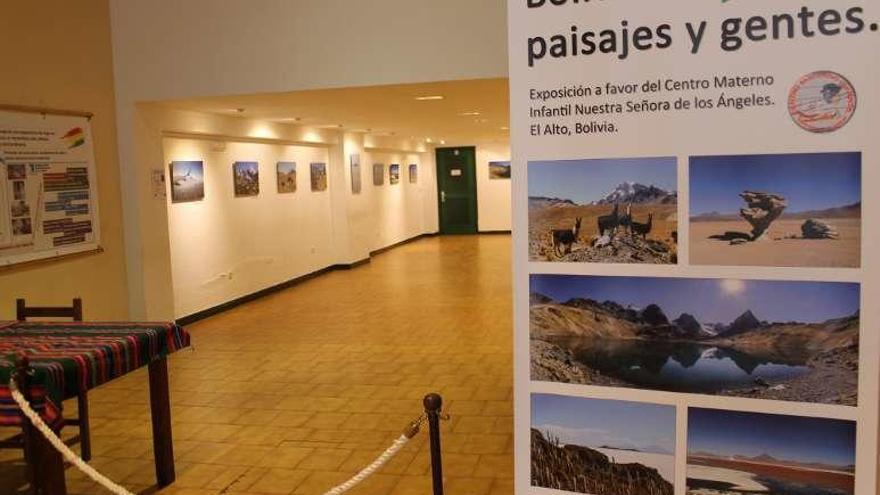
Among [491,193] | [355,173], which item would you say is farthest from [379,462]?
[491,193]

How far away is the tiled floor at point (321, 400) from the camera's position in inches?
167

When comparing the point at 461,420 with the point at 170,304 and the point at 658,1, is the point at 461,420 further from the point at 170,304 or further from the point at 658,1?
the point at 170,304

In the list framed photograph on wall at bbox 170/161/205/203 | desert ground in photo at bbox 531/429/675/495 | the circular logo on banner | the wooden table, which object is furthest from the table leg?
framed photograph on wall at bbox 170/161/205/203

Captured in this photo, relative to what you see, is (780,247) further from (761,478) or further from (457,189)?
(457,189)

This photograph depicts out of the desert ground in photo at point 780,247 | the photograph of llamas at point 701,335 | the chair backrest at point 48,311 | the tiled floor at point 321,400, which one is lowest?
the tiled floor at point 321,400

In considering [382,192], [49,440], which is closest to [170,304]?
[49,440]

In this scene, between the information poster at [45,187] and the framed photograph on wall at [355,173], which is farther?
the framed photograph on wall at [355,173]

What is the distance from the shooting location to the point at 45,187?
6223mm

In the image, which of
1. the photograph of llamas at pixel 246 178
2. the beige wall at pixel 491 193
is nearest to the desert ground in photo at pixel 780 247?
the photograph of llamas at pixel 246 178

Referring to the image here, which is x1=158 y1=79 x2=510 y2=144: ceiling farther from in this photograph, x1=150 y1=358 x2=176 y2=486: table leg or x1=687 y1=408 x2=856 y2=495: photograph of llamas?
x1=687 y1=408 x2=856 y2=495: photograph of llamas

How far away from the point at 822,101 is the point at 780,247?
0.41 meters

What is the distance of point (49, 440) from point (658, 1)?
302 centimetres

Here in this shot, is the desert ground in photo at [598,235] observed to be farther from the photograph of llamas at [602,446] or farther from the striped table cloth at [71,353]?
the striped table cloth at [71,353]

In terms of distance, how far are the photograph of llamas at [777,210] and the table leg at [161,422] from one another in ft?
10.3
